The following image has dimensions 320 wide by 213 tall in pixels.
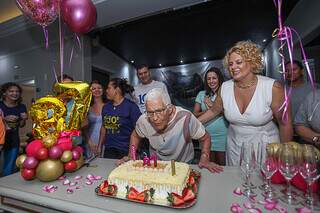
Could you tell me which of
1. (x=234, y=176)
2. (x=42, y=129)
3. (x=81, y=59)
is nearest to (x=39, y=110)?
(x=42, y=129)

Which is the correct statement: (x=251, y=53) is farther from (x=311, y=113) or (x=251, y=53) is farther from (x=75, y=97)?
(x=75, y=97)

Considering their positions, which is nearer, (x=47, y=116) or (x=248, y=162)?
(x=248, y=162)

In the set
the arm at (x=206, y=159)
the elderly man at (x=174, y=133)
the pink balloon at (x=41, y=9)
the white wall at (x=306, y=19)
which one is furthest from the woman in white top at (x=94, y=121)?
the white wall at (x=306, y=19)

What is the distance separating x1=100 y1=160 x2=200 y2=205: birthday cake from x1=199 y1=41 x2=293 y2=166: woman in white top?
537mm

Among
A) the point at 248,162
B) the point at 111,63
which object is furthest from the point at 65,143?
the point at 111,63

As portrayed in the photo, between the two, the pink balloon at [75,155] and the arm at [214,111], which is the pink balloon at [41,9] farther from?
the arm at [214,111]

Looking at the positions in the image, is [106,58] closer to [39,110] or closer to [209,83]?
[209,83]

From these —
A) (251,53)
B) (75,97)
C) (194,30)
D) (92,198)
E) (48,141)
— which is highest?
(194,30)

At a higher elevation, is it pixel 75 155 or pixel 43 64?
pixel 43 64

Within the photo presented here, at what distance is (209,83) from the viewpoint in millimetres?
2213

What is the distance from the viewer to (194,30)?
433cm

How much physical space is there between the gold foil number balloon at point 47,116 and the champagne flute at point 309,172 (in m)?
1.17

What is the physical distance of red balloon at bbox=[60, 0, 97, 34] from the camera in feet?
6.74

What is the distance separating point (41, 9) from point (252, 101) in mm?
1963
